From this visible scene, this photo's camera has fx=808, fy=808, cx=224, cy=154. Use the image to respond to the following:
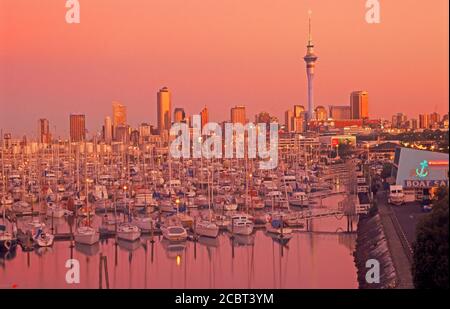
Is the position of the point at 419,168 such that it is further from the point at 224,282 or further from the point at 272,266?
the point at 224,282

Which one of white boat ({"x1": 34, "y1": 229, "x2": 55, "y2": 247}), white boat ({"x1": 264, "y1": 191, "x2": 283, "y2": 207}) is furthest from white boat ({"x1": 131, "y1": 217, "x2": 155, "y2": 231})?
white boat ({"x1": 264, "y1": 191, "x2": 283, "y2": 207})

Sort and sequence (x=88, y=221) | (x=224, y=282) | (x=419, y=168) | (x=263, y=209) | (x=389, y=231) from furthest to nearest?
(x=263, y=209), (x=419, y=168), (x=88, y=221), (x=389, y=231), (x=224, y=282)

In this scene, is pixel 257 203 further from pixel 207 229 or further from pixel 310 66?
pixel 310 66

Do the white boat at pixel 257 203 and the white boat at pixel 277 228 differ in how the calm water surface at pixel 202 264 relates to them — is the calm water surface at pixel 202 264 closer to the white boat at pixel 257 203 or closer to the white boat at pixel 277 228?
the white boat at pixel 277 228

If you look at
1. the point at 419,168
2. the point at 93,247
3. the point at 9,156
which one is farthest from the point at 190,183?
the point at 9,156

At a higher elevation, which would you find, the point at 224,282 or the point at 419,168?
the point at 419,168

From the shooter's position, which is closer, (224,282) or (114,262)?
(224,282)

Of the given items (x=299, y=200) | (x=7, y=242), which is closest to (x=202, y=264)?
(x=7, y=242)
